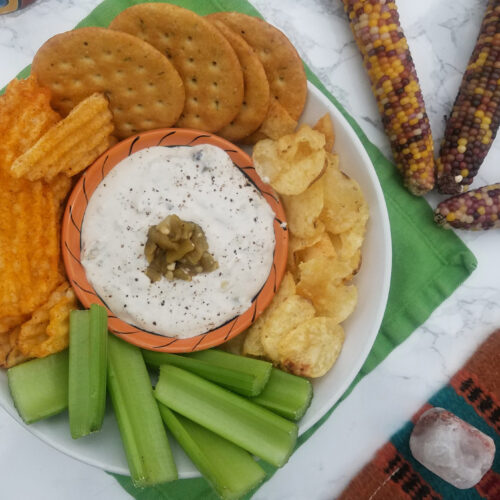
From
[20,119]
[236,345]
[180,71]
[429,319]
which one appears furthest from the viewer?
[429,319]

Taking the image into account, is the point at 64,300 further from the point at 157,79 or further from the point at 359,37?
the point at 359,37

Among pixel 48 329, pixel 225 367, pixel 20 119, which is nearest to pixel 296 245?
pixel 225 367

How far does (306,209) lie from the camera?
1.65 meters

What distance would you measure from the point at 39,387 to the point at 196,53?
987 millimetres

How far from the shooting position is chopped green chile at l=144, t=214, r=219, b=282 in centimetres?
151

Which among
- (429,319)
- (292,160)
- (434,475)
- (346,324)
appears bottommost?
(434,475)

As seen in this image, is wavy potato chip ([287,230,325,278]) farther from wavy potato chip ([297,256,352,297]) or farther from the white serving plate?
the white serving plate

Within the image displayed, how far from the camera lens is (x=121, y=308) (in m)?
1.59

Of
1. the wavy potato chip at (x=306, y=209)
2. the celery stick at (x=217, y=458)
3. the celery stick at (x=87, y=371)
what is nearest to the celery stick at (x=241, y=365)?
the celery stick at (x=217, y=458)

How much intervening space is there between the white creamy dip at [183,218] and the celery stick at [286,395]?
0.74ft

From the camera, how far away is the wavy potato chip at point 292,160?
1.60 meters

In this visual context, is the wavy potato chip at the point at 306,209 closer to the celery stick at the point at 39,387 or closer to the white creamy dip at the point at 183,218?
the white creamy dip at the point at 183,218

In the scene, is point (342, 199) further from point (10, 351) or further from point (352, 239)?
point (10, 351)

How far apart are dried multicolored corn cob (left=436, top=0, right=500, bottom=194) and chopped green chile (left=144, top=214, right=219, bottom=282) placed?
82cm
